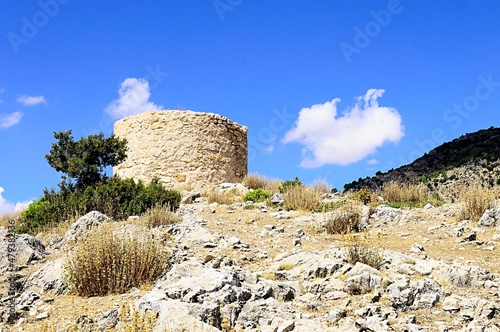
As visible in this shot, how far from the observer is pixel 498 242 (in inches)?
348

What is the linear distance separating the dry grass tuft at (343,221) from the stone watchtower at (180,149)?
28.2 ft

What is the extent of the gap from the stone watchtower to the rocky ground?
8.44m

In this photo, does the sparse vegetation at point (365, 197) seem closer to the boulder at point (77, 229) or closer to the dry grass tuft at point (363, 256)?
the boulder at point (77, 229)

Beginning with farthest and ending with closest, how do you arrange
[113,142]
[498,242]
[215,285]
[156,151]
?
1. [156,151]
2. [113,142]
3. [498,242]
4. [215,285]

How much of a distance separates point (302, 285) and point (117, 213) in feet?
26.1

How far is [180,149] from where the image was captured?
61.9ft

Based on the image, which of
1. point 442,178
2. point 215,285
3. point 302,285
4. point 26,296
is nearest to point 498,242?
point 302,285

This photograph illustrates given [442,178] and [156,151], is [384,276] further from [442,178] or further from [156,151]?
[442,178]

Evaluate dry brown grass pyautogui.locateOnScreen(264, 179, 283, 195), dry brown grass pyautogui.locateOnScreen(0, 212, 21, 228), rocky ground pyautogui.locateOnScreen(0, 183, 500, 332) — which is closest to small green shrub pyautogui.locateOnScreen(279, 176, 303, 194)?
dry brown grass pyautogui.locateOnScreen(264, 179, 283, 195)

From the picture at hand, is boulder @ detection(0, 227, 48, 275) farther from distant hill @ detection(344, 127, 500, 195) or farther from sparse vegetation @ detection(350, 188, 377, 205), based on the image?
distant hill @ detection(344, 127, 500, 195)

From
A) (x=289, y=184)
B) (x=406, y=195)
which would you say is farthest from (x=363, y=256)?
(x=289, y=184)

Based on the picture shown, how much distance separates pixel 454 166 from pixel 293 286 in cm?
2452

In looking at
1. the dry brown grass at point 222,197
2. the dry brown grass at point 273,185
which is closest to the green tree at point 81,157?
the dry brown grass at point 222,197

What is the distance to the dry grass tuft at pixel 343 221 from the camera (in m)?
10.3
